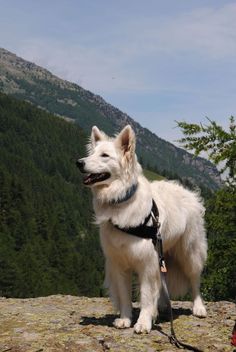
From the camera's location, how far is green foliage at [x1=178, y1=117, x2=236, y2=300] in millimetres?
8156

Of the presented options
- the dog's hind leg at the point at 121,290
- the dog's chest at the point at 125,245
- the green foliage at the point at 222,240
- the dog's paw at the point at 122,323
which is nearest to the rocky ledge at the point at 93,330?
the dog's paw at the point at 122,323

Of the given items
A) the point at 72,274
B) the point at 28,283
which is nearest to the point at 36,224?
the point at 72,274

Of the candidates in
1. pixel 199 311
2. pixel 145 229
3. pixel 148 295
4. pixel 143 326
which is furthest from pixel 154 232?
pixel 199 311

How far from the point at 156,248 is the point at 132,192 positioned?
43.3 inches

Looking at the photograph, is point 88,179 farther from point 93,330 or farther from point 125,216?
point 93,330

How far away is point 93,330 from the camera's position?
8.86m

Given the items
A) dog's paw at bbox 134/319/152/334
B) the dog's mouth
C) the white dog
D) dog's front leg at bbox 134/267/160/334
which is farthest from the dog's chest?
dog's paw at bbox 134/319/152/334

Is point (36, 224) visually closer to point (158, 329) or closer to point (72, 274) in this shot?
point (72, 274)

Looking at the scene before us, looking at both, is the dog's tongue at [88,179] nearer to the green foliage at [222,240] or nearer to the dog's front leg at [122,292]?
the dog's front leg at [122,292]

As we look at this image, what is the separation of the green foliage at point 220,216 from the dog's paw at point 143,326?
2129 millimetres

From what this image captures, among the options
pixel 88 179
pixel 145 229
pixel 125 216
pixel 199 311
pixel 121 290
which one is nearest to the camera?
pixel 88 179

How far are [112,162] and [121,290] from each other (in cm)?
232

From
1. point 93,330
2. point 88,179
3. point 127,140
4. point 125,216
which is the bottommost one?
point 93,330

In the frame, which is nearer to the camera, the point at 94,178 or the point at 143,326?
the point at 94,178
